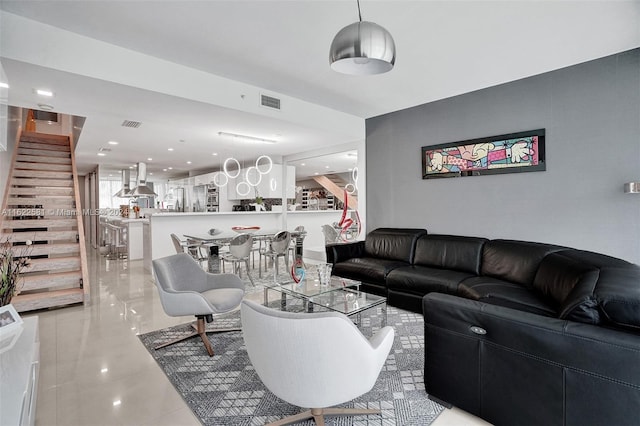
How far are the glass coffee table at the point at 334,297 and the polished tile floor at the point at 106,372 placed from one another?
1.16 m

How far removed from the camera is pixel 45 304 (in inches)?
160

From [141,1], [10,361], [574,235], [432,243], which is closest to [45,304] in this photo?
[10,361]

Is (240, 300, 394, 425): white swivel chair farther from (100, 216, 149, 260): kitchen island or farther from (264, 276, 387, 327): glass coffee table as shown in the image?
(100, 216, 149, 260): kitchen island

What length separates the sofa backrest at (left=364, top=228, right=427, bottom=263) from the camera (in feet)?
15.3

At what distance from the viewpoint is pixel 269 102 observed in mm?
4363

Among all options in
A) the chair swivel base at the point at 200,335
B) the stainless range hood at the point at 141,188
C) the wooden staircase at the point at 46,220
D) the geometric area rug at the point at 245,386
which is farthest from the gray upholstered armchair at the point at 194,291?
the stainless range hood at the point at 141,188

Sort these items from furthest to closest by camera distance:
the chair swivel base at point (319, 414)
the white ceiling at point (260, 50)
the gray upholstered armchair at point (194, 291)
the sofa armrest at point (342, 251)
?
the sofa armrest at point (342, 251)
the gray upholstered armchair at point (194, 291)
the white ceiling at point (260, 50)
the chair swivel base at point (319, 414)

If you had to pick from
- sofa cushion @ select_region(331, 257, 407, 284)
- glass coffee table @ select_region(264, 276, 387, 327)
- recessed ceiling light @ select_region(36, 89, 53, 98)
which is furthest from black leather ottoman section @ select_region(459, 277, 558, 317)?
recessed ceiling light @ select_region(36, 89, 53, 98)

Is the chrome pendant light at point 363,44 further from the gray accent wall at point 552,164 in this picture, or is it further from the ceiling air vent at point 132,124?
the ceiling air vent at point 132,124

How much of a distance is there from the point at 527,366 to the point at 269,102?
397cm

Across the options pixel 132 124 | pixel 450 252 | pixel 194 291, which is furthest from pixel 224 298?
pixel 132 124

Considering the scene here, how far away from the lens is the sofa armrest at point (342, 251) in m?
4.84

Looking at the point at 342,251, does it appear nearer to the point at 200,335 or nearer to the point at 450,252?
the point at 450,252

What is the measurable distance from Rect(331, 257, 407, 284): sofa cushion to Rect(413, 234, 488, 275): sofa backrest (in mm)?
327
